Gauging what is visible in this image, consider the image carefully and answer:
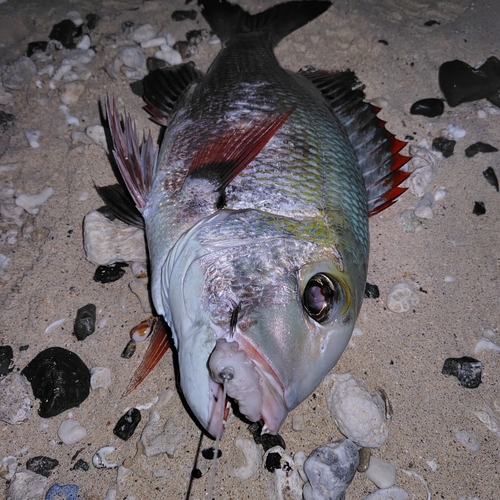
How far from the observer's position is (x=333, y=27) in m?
4.11

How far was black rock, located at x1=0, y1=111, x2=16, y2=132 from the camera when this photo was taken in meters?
3.38

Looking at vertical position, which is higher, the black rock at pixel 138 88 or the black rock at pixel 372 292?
the black rock at pixel 138 88

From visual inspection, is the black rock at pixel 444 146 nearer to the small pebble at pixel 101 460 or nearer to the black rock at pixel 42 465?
the small pebble at pixel 101 460

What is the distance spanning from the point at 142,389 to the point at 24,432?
63 cm

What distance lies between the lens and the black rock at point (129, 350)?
2593 millimetres

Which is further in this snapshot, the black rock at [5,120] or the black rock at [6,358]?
the black rock at [5,120]

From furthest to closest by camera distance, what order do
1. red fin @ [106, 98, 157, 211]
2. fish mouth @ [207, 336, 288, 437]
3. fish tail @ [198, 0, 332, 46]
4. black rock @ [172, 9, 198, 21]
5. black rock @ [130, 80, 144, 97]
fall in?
black rock @ [172, 9, 198, 21], fish tail @ [198, 0, 332, 46], black rock @ [130, 80, 144, 97], red fin @ [106, 98, 157, 211], fish mouth @ [207, 336, 288, 437]

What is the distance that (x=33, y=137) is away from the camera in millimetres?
3342

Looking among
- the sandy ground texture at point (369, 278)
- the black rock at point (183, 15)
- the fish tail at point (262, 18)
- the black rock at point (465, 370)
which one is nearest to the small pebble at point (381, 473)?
the sandy ground texture at point (369, 278)

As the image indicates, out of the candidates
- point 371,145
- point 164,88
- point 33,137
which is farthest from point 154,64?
point 371,145

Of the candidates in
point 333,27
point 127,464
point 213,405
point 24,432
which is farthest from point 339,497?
point 333,27

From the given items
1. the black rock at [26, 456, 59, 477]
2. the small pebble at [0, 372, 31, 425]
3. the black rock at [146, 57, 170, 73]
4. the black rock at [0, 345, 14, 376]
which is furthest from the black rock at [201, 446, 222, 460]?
the black rock at [146, 57, 170, 73]

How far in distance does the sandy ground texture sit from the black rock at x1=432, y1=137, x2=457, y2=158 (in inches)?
2.6

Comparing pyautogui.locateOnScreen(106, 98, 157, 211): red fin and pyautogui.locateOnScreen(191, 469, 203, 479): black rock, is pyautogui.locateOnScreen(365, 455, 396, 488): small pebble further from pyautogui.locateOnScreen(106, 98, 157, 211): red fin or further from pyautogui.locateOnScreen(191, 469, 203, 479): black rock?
pyautogui.locateOnScreen(106, 98, 157, 211): red fin
